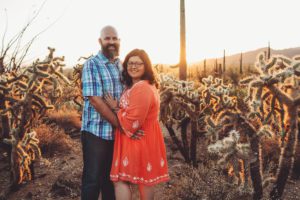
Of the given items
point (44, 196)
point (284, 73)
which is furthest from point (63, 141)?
point (284, 73)

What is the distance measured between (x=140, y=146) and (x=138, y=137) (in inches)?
3.6

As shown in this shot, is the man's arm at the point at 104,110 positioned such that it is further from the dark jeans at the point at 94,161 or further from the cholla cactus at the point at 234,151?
the cholla cactus at the point at 234,151

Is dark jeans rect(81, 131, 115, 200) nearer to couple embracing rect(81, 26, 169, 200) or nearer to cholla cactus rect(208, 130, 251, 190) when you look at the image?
couple embracing rect(81, 26, 169, 200)

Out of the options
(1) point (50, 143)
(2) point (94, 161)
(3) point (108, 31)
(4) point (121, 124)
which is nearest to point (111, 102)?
(4) point (121, 124)

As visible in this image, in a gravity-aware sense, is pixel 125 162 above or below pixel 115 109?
below

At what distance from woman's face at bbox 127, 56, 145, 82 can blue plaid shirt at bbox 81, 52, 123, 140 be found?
0.27 m

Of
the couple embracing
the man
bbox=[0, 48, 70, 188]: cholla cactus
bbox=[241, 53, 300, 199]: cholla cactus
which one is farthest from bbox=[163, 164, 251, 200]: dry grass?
Answer: bbox=[0, 48, 70, 188]: cholla cactus

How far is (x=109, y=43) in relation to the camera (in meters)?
3.69

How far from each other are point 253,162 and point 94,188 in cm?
185

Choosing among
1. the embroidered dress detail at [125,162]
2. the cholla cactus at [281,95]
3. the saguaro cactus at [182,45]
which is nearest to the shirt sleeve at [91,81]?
the embroidered dress detail at [125,162]

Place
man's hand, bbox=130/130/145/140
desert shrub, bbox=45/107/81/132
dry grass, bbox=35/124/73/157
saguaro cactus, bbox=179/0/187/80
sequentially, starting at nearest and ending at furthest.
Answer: man's hand, bbox=130/130/145/140 < dry grass, bbox=35/124/73/157 < desert shrub, bbox=45/107/81/132 < saguaro cactus, bbox=179/0/187/80

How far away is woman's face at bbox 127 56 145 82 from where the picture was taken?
11.1ft

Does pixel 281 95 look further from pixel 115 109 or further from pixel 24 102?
pixel 24 102

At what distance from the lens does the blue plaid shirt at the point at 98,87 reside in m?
3.46
